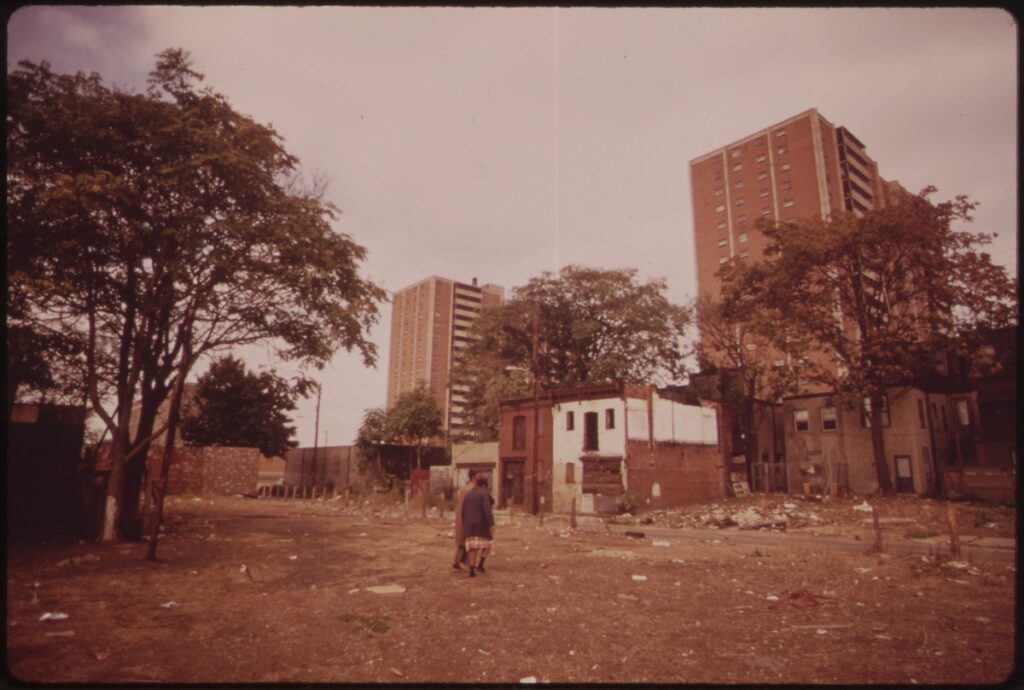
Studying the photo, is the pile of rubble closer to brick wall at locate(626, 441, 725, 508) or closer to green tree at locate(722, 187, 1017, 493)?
brick wall at locate(626, 441, 725, 508)

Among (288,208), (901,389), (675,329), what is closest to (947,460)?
(901,389)

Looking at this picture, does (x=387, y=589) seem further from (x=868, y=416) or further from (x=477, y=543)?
(x=868, y=416)

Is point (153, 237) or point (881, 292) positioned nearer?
point (153, 237)

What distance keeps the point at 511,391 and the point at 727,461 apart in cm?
1474

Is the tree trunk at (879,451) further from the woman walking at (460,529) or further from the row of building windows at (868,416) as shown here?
the woman walking at (460,529)

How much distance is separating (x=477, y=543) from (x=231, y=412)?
132 feet

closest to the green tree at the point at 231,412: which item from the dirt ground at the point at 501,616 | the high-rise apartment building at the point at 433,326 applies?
the dirt ground at the point at 501,616

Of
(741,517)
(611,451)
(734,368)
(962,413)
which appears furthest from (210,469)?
(962,413)

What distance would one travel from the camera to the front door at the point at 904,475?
3509 cm

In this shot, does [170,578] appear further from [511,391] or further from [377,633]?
[511,391]

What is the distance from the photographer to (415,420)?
46.4 meters

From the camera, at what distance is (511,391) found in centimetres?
4119

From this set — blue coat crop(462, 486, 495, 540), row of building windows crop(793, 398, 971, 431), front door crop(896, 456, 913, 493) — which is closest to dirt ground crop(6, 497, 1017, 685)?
blue coat crop(462, 486, 495, 540)

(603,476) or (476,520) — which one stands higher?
(603,476)
